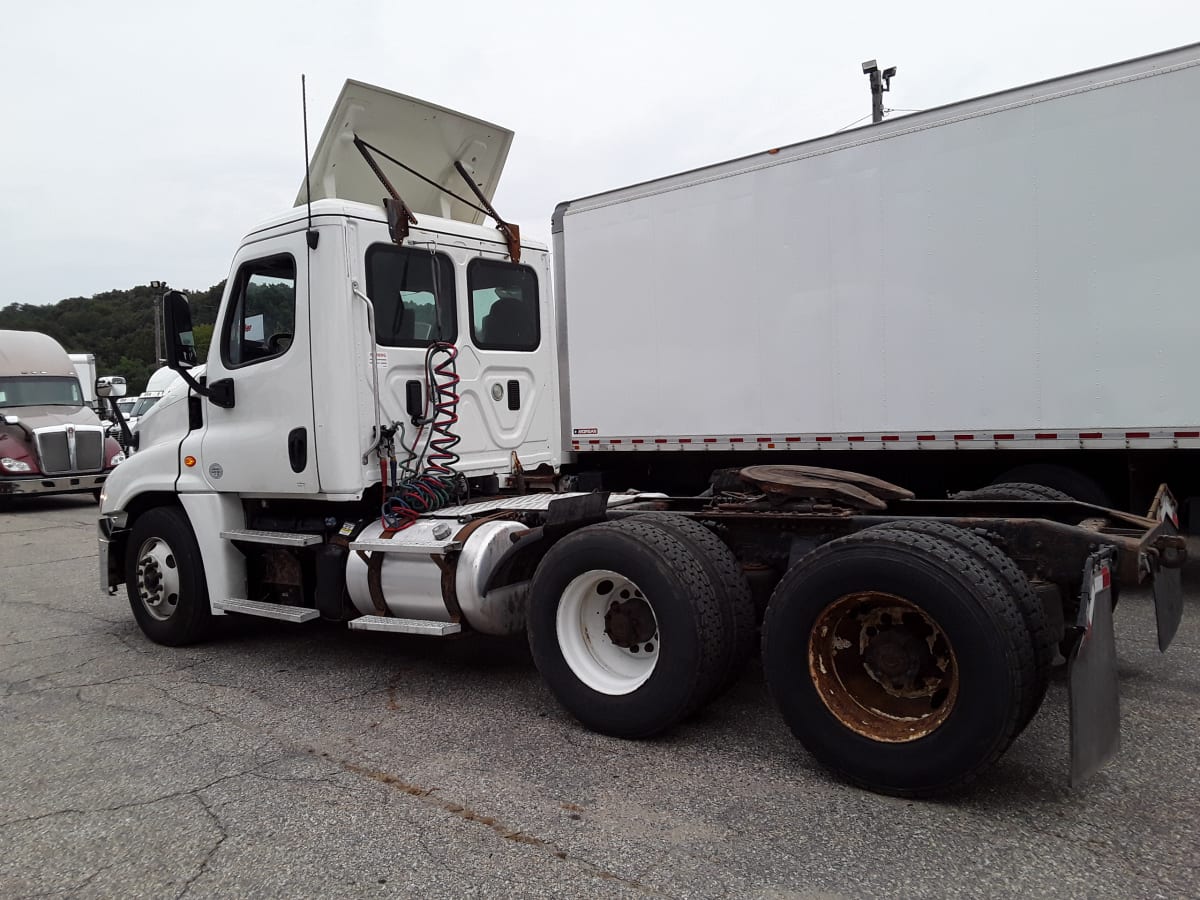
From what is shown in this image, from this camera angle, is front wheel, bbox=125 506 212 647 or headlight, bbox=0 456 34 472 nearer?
front wheel, bbox=125 506 212 647

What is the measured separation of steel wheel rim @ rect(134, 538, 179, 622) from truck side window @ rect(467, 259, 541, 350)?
2.59 metres

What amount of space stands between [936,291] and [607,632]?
15.9 feet

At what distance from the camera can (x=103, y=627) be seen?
23.6ft

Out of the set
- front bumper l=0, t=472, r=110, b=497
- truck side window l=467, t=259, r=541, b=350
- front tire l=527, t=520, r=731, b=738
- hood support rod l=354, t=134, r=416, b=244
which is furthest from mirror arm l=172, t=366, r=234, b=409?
front bumper l=0, t=472, r=110, b=497

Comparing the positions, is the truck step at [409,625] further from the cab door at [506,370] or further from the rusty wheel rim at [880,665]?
the rusty wheel rim at [880,665]

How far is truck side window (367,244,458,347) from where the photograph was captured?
556 cm

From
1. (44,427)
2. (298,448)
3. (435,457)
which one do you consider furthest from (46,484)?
(435,457)

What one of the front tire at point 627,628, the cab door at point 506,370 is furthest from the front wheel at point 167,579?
the front tire at point 627,628

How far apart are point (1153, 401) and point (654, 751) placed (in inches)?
199

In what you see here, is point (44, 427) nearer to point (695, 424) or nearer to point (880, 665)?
point (695, 424)

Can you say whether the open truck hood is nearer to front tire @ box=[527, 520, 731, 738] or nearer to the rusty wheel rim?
front tire @ box=[527, 520, 731, 738]

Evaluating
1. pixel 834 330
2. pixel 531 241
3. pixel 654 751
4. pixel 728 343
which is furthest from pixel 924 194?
pixel 654 751

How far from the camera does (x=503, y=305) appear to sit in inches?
253

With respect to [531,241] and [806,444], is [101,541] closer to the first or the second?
[531,241]
